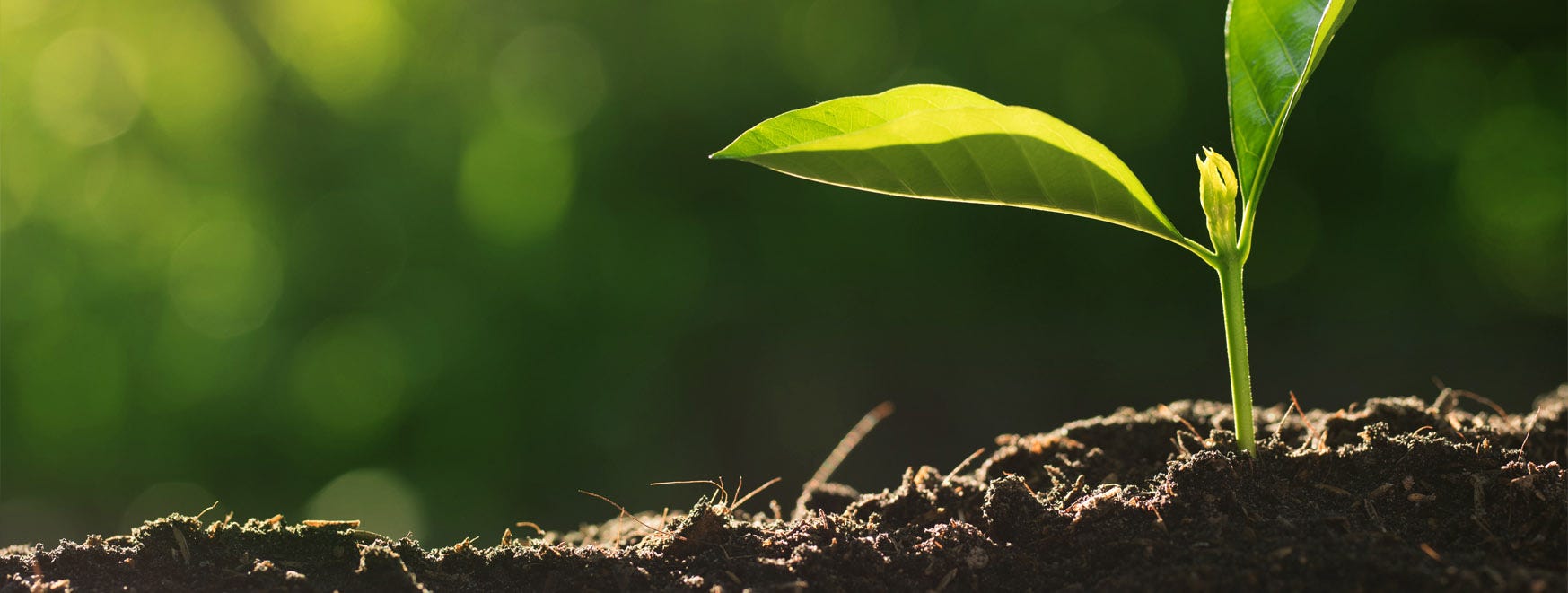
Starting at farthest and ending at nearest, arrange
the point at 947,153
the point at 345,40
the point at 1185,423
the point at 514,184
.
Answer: the point at 345,40
the point at 514,184
the point at 1185,423
the point at 947,153

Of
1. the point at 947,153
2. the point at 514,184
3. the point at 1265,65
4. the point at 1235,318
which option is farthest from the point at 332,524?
the point at 514,184

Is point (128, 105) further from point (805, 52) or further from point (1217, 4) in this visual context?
point (1217, 4)

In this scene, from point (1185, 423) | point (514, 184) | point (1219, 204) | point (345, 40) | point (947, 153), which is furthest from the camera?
point (345, 40)

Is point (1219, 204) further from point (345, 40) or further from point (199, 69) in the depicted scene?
point (199, 69)

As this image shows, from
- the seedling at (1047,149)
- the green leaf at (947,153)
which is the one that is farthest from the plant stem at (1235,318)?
the green leaf at (947,153)

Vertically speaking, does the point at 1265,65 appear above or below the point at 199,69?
below

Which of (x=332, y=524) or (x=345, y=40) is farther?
(x=345, y=40)

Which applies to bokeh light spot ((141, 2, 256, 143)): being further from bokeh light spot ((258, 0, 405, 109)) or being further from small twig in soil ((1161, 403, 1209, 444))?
small twig in soil ((1161, 403, 1209, 444))

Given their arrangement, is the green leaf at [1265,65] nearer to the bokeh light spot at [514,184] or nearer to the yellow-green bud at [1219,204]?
the yellow-green bud at [1219,204]

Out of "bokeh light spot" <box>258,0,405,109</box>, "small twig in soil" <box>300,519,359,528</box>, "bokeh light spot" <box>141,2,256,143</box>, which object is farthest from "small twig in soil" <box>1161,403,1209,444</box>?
"bokeh light spot" <box>141,2,256,143</box>
